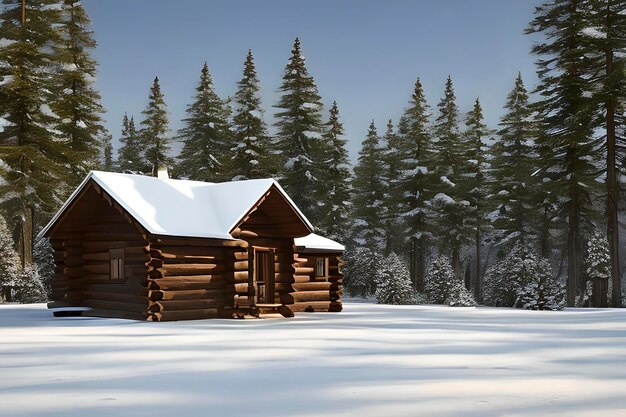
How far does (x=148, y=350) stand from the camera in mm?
13812

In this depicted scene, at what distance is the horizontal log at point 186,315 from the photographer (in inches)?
882

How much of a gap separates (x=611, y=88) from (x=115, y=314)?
26.5 metres

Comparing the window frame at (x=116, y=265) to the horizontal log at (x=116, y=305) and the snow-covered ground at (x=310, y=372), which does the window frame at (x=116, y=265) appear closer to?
the horizontal log at (x=116, y=305)

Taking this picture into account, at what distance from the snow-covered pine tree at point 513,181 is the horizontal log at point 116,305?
36.1 m

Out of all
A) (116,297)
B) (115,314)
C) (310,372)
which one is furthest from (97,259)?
(310,372)

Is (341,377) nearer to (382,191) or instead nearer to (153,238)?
(153,238)

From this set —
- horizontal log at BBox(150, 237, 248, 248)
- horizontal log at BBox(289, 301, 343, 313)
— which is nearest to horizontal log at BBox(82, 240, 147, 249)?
horizontal log at BBox(150, 237, 248, 248)

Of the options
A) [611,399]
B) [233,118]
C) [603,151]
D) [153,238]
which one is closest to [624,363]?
[611,399]

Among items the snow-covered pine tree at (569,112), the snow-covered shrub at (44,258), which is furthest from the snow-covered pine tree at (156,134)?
the snow-covered pine tree at (569,112)

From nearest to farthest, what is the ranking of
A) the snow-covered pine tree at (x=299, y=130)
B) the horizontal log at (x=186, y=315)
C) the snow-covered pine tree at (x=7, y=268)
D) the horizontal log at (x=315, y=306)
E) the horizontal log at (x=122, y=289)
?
1. the horizontal log at (x=186, y=315)
2. the horizontal log at (x=122, y=289)
3. the horizontal log at (x=315, y=306)
4. the snow-covered pine tree at (x=7, y=268)
5. the snow-covered pine tree at (x=299, y=130)

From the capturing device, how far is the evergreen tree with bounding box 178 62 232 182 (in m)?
59.6

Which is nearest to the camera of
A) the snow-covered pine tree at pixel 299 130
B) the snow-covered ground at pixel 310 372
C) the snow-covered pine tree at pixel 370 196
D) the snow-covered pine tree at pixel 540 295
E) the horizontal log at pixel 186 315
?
the snow-covered ground at pixel 310 372

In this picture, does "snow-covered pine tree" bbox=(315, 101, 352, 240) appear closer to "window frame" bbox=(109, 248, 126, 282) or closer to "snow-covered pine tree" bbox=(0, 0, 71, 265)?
"snow-covered pine tree" bbox=(0, 0, 71, 265)

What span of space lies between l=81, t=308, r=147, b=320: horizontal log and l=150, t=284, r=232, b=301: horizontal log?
737 mm
